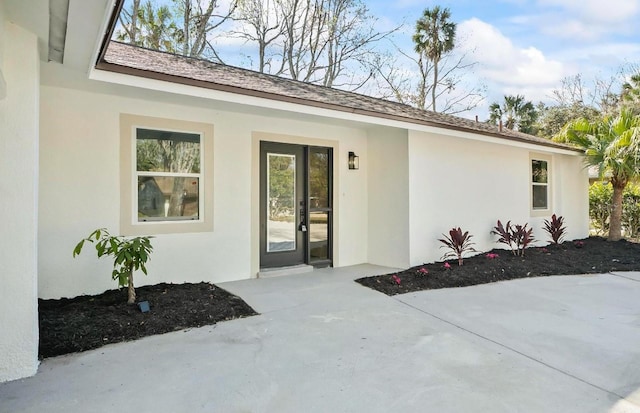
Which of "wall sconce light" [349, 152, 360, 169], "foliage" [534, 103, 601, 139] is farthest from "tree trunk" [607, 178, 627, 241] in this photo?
"foliage" [534, 103, 601, 139]

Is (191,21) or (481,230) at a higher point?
(191,21)

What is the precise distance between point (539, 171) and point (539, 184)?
1.24 ft

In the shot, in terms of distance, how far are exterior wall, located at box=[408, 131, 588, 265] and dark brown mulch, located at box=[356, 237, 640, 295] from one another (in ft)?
1.98

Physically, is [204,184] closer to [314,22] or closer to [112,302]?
[112,302]

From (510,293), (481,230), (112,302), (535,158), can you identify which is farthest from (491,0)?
(112,302)

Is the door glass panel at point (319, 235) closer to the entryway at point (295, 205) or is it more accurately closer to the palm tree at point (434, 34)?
the entryway at point (295, 205)

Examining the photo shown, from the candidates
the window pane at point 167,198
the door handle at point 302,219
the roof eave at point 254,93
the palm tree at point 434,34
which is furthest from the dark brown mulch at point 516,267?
the palm tree at point 434,34

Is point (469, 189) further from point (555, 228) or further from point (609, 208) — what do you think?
point (609, 208)

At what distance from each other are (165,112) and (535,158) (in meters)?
9.33

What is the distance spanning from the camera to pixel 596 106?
24.2 meters

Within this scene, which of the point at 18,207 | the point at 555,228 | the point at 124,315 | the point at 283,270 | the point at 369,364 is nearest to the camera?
the point at 18,207

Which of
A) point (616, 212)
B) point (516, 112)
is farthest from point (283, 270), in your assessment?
point (516, 112)

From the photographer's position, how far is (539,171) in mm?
9984

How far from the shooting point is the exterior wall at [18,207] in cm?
286
